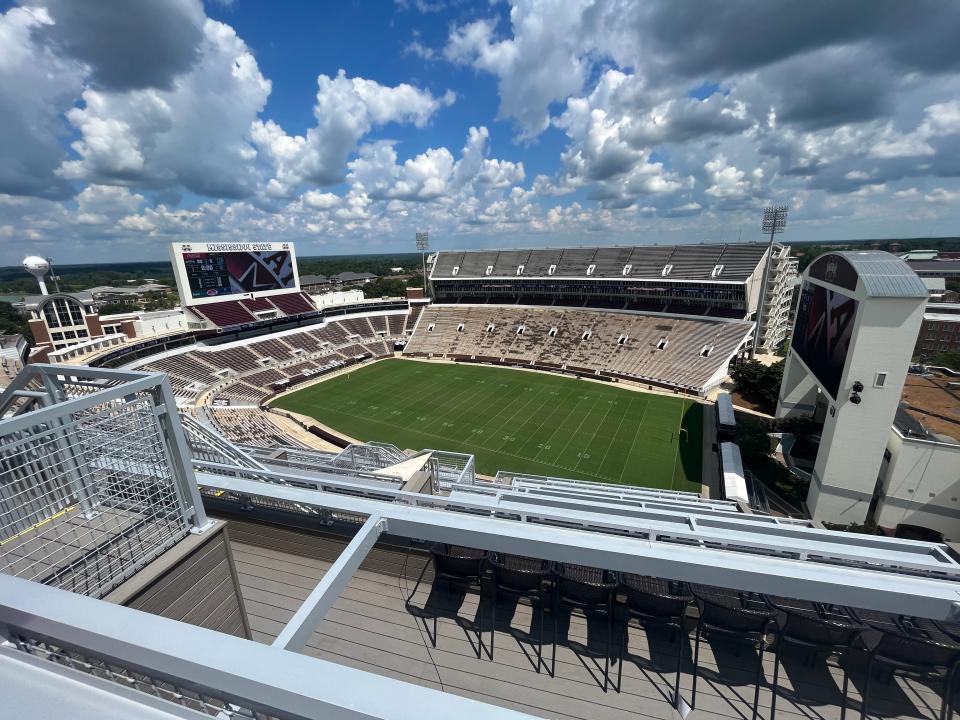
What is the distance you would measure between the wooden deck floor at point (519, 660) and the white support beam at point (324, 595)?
103 centimetres

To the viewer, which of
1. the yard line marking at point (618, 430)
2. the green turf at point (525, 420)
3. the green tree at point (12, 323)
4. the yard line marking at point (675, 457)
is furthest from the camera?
the green tree at point (12, 323)

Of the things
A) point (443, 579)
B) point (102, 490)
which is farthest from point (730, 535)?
point (102, 490)

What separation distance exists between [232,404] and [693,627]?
104ft

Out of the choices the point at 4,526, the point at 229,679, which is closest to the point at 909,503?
the point at 229,679

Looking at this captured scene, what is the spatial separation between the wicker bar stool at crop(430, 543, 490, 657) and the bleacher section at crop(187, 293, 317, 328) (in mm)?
39859

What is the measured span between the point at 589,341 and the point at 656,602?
36472 mm

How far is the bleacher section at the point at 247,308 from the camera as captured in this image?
36.8m

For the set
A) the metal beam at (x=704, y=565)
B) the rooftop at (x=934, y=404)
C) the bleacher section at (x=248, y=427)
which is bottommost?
the bleacher section at (x=248, y=427)

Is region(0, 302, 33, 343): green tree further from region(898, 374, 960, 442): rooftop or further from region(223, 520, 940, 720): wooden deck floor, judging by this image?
region(898, 374, 960, 442): rooftop

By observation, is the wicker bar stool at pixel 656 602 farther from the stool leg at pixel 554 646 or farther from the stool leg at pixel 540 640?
the stool leg at pixel 540 640

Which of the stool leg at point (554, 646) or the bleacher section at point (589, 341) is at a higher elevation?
the stool leg at point (554, 646)

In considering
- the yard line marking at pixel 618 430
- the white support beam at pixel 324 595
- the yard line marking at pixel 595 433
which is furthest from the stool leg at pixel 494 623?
the yard line marking at pixel 618 430

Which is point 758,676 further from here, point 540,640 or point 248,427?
point 248,427

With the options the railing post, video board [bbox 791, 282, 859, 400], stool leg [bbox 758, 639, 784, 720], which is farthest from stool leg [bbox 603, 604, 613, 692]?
video board [bbox 791, 282, 859, 400]
